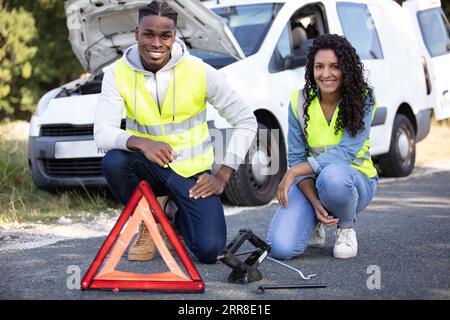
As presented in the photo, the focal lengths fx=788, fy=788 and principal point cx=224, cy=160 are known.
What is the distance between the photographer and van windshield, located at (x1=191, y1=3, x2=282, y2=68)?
7121 mm

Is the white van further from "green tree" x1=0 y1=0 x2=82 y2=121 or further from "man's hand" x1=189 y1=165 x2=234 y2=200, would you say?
"green tree" x1=0 y1=0 x2=82 y2=121

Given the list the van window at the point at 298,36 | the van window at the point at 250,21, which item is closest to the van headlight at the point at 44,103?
the van window at the point at 250,21

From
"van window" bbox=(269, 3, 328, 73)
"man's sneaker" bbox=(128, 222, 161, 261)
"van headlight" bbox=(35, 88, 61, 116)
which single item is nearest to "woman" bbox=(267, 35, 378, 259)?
"man's sneaker" bbox=(128, 222, 161, 261)

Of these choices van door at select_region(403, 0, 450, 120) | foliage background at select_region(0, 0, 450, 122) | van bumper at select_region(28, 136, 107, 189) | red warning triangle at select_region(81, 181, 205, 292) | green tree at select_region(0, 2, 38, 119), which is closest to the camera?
red warning triangle at select_region(81, 181, 205, 292)

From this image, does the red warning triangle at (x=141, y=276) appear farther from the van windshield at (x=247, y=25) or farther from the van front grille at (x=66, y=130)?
the van windshield at (x=247, y=25)

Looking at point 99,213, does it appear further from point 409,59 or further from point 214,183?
point 409,59

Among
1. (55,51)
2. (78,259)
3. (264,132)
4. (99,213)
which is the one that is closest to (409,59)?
(264,132)

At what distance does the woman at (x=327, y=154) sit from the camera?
4582mm

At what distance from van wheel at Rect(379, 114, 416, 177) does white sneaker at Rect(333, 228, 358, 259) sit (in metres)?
4.40

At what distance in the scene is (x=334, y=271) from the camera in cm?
425

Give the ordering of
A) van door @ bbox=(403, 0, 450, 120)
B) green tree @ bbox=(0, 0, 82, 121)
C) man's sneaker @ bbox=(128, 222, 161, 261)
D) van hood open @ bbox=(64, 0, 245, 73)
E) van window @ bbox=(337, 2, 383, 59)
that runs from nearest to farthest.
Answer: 1. man's sneaker @ bbox=(128, 222, 161, 261)
2. van hood open @ bbox=(64, 0, 245, 73)
3. van window @ bbox=(337, 2, 383, 59)
4. van door @ bbox=(403, 0, 450, 120)
5. green tree @ bbox=(0, 0, 82, 121)

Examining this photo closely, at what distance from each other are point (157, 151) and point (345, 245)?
4.22ft

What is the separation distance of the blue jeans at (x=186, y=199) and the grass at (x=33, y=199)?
2145mm

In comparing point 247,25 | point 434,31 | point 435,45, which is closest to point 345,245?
point 247,25
